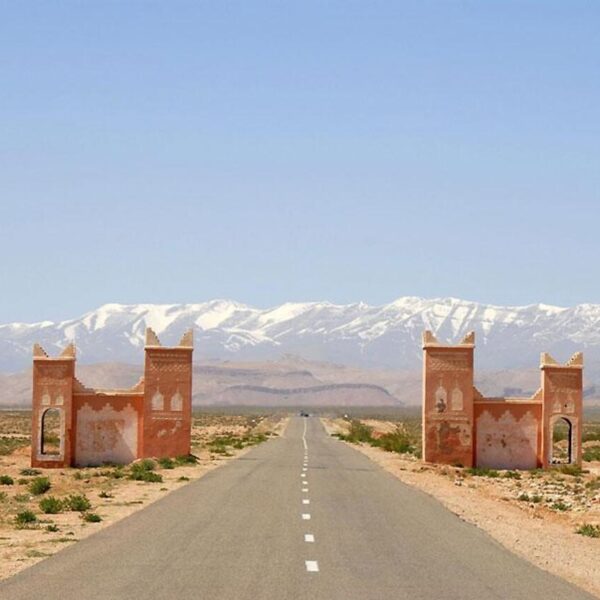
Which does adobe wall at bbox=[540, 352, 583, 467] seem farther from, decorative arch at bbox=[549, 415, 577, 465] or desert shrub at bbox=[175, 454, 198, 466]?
desert shrub at bbox=[175, 454, 198, 466]

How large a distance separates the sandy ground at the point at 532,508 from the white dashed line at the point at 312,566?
373 cm

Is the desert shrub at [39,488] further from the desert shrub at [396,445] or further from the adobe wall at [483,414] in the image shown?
the desert shrub at [396,445]

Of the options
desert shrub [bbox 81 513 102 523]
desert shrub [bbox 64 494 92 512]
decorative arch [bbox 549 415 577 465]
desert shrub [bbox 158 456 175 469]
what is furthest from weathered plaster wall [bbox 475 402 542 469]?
desert shrub [bbox 81 513 102 523]

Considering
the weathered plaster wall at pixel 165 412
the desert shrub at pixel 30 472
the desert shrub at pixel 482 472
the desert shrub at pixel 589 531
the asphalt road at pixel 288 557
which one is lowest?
the desert shrub at pixel 30 472

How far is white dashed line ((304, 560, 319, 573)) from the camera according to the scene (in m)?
18.5

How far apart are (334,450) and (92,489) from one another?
1280 inches

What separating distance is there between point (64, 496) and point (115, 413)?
19306mm

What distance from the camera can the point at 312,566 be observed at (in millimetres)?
18953

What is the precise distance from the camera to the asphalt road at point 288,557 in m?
16.7

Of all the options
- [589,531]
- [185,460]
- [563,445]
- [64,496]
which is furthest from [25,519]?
[563,445]

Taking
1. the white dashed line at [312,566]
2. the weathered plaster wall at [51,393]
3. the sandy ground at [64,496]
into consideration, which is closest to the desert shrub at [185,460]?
the sandy ground at [64,496]

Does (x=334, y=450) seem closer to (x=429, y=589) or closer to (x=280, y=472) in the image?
(x=280, y=472)

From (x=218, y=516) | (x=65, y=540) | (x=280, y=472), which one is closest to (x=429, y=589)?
(x=65, y=540)

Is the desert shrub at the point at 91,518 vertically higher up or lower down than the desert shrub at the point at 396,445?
higher up
